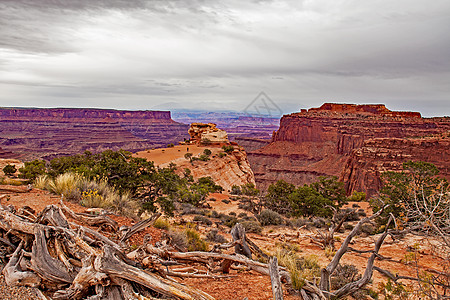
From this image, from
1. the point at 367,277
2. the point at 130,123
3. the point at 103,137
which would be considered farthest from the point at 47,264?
the point at 130,123

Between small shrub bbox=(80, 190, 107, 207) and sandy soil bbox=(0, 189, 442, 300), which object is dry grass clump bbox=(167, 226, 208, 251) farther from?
small shrub bbox=(80, 190, 107, 207)

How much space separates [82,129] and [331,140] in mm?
116613

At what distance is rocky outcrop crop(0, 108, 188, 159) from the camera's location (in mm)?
114125

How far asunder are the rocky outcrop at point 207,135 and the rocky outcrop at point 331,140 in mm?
18504

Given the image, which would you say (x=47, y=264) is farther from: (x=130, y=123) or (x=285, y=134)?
(x=130, y=123)

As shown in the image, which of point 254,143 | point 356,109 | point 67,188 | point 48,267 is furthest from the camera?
point 254,143

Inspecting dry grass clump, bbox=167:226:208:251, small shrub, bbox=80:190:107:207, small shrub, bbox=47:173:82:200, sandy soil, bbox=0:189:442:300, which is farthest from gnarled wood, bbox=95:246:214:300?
small shrub, bbox=47:173:82:200

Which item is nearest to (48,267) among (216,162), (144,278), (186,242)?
(144,278)

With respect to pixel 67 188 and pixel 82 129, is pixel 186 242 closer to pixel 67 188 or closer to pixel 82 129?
pixel 67 188

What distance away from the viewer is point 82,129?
138125mm

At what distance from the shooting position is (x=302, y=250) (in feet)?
35.0

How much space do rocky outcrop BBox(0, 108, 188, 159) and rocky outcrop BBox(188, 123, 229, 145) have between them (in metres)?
59.2

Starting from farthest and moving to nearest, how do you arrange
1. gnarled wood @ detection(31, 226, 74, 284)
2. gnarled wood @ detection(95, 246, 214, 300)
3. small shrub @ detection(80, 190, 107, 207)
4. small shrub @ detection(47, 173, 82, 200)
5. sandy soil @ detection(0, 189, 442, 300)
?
small shrub @ detection(47, 173, 82, 200)
small shrub @ detection(80, 190, 107, 207)
sandy soil @ detection(0, 189, 442, 300)
gnarled wood @ detection(31, 226, 74, 284)
gnarled wood @ detection(95, 246, 214, 300)

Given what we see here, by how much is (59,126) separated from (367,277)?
535 feet
